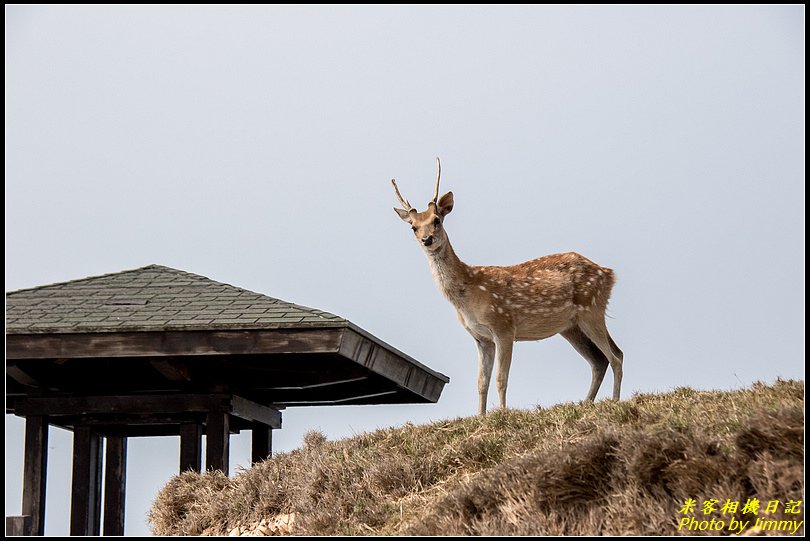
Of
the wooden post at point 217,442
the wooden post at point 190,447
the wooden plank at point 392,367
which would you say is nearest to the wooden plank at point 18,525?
the wooden post at point 190,447

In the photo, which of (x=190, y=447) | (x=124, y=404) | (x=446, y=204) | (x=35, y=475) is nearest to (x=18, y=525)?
(x=35, y=475)

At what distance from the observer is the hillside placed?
8.62m

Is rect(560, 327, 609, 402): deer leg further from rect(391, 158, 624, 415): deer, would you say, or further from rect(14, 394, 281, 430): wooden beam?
rect(14, 394, 281, 430): wooden beam

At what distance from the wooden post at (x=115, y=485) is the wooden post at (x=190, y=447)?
7.48 ft

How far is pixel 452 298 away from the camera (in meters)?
13.7

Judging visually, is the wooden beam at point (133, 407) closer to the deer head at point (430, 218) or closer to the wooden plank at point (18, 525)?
the wooden plank at point (18, 525)

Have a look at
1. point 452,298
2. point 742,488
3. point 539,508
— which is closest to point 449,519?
point 539,508

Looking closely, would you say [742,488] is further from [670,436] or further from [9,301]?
[9,301]

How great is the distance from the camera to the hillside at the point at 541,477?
8.62 meters

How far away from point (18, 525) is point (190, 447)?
2.00m

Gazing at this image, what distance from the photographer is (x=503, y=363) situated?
13.4 meters

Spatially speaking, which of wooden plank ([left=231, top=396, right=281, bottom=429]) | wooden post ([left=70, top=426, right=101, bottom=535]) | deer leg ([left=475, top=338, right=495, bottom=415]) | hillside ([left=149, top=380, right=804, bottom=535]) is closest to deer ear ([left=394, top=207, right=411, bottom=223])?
deer leg ([left=475, top=338, right=495, bottom=415])

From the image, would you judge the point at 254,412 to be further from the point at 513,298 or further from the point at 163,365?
the point at 513,298

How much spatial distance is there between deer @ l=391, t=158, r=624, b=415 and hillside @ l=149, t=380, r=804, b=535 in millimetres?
1855
